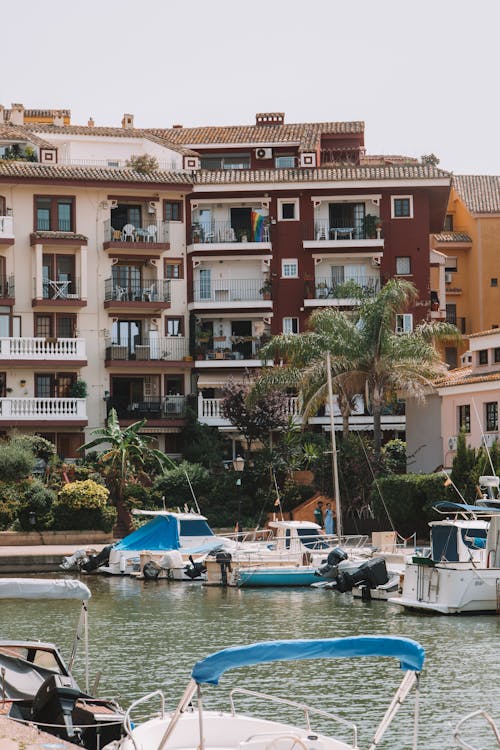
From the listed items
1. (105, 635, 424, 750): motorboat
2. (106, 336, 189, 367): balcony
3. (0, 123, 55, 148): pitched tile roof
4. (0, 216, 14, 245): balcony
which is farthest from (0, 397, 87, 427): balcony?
(105, 635, 424, 750): motorboat

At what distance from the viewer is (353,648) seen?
55.0ft

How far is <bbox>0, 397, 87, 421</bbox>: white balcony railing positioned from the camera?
73.6m

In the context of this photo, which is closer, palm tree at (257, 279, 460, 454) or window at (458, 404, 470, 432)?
palm tree at (257, 279, 460, 454)

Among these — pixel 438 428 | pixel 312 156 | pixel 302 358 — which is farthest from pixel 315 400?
pixel 312 156

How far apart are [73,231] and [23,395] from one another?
32.8 ft

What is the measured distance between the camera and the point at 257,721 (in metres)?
19.4

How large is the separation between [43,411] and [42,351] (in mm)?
3448

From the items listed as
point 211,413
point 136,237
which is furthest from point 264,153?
point 211,413

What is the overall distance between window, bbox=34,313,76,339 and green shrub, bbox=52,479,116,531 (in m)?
17.3

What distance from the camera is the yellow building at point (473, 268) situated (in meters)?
97.4

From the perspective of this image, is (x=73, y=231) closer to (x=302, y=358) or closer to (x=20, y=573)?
(x=302, y=358)

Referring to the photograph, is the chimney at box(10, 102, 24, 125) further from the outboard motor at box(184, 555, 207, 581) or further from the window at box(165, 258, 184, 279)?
the outboard motor at box(184, 555, 207, 581)

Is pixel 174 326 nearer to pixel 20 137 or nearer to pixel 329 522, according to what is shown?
pixel 20 137

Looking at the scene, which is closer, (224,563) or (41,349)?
(224,563)
